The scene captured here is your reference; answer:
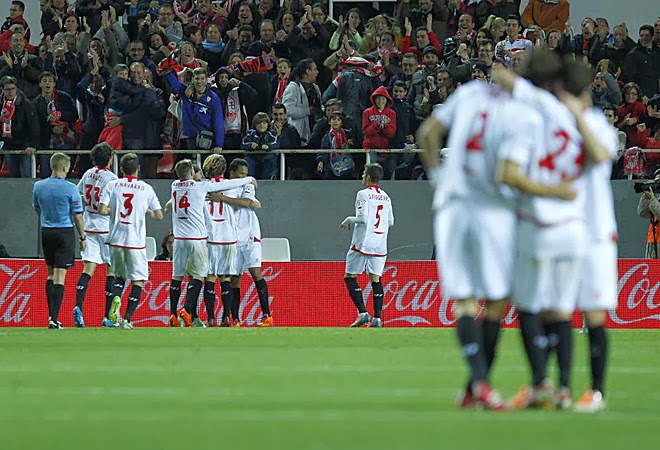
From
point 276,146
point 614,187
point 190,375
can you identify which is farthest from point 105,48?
point 190,375

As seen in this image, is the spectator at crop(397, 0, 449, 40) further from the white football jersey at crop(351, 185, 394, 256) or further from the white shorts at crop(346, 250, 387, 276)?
the white shorts at crop(346, 250, 387, 276)

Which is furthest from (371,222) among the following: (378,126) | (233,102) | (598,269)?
(598,269)

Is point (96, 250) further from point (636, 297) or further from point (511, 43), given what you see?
point (636, 297)

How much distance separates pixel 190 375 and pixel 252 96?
1345 cm

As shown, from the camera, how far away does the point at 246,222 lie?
22.2m

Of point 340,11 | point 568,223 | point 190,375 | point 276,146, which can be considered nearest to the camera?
point 568,223

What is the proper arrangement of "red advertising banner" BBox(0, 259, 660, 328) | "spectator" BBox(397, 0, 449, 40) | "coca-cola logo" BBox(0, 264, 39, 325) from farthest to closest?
"spectator" BBox(397, 0, 449, 40), "coca-cola logo" BBox(0, 264, 39, 325), "red advertising banner" BBox(0, 259, 660, 328)

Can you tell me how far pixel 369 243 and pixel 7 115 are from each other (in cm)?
720

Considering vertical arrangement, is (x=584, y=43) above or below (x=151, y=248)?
above

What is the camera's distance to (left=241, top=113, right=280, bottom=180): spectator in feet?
77.6

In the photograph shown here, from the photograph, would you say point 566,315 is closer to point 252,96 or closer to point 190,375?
point 190,375

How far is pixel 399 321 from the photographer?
2262cm

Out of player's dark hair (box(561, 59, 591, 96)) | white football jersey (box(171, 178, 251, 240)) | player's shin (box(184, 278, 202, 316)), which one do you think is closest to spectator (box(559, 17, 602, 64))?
white football jersey (box(171, 178, 251, 240))

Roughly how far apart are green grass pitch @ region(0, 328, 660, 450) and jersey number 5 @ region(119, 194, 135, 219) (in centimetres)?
389
